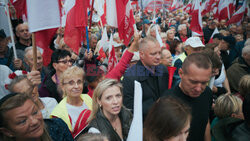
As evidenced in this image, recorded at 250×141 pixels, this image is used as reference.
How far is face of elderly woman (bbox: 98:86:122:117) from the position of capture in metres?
2.24

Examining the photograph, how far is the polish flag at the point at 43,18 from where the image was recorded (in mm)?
2205

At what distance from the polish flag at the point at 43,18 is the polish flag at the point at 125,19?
1.57 m

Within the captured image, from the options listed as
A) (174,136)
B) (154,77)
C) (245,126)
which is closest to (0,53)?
(154,77)

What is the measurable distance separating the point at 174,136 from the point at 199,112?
890 millimetres

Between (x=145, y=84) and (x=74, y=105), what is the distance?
956 mm

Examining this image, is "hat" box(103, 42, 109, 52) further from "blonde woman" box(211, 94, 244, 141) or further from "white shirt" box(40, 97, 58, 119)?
"blonde woman" box(211, 94, 244, 141)

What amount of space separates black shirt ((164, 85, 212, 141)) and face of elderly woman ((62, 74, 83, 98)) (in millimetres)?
1196

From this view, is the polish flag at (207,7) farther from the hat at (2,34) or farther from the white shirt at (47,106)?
the white shirt at (47,106)

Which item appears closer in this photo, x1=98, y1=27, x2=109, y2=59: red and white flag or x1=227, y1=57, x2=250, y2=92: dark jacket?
x1=227, y1=57, x2=250, y2=92: dark jacket

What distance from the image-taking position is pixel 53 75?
3668 millimetres

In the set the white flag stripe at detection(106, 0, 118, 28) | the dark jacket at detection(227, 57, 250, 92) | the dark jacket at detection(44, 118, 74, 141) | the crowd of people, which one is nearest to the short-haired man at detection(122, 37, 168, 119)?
the crowd of people

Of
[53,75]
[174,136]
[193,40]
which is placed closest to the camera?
[174,136]

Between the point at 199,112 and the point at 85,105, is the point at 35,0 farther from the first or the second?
the point at 199,112

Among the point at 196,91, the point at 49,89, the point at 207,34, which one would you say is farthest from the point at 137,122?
the point at 207,34
